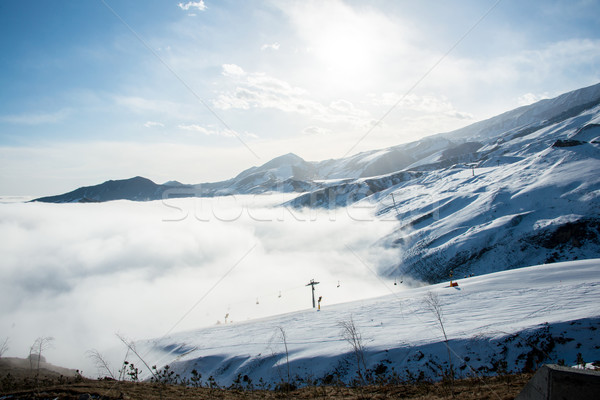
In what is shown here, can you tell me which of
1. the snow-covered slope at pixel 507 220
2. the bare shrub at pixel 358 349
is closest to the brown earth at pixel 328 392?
the bare shrub at pixel 358 349

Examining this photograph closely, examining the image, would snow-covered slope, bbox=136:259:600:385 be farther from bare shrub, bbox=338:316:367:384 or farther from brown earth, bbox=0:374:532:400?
brown earth, bbox=0:374:532:400

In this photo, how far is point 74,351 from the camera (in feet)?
217

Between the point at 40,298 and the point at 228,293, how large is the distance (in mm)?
90811

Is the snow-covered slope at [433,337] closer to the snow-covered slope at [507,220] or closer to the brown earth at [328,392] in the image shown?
the brown earth at [328,392]

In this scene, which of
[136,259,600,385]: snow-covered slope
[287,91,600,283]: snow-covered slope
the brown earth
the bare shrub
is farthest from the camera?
[287,91,600,283]: snow-covered slope

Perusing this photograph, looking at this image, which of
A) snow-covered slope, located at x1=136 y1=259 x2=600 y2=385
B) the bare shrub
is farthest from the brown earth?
snow-covered slope, located at x1=136 y1=259 x2=600 y2=385

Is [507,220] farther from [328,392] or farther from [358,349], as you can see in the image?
[328,392]

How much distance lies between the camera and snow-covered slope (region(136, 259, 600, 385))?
15.7m

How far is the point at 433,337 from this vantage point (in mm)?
18938

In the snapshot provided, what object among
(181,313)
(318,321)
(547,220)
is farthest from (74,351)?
(547,220)

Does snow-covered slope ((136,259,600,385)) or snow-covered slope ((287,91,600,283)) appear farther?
snow-covered slope ((287,91,600,283))

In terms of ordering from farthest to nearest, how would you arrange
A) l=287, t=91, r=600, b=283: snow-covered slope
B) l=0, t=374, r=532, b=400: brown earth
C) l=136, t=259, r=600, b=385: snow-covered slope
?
l=287, t=91, r=600, b=283: snow-covered slope → l=136, t=259, r=600, b=385: snow-covered slope → l=0, t=374, r=532, b=400: brown earth

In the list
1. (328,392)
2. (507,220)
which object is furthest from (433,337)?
(507,220)

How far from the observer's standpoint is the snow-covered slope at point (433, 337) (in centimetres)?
1572
